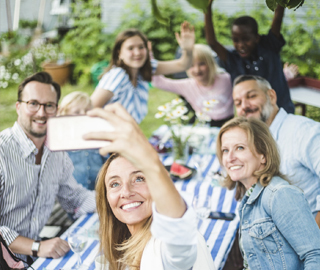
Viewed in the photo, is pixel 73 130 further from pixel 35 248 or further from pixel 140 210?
pixel 35 248

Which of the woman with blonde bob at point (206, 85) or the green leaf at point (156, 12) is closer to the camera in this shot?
the green leaf at point (156, 12)

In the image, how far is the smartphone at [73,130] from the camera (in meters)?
0.85

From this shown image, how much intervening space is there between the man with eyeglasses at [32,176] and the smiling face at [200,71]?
185 centimetres

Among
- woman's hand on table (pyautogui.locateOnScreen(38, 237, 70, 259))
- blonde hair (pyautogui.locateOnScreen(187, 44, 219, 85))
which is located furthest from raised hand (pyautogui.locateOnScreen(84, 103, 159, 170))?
blonde hair (pyautogui.locateOnScreen(187, 44, 219, 85))

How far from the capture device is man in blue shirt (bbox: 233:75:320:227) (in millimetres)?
2420

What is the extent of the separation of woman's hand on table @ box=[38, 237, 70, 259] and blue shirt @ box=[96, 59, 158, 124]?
68.5 inches

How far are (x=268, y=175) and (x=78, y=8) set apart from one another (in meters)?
8.01

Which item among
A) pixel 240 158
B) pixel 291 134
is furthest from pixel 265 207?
pixel 291 134

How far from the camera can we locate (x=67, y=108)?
127 inches

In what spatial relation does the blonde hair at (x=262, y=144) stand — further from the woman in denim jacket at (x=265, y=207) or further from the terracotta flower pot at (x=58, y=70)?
the terracotta flower pot at (x=58, y=70)

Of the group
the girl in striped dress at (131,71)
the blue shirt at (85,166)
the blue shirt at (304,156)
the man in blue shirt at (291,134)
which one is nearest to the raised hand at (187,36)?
the girl in striped dress at (131,71)

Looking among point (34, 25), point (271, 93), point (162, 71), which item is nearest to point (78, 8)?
point (34, 25)

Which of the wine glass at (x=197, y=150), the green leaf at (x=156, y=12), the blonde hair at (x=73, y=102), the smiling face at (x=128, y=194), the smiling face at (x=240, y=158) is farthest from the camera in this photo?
the blonde hair at (x=73, y=102)

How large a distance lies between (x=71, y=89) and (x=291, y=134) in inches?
246
